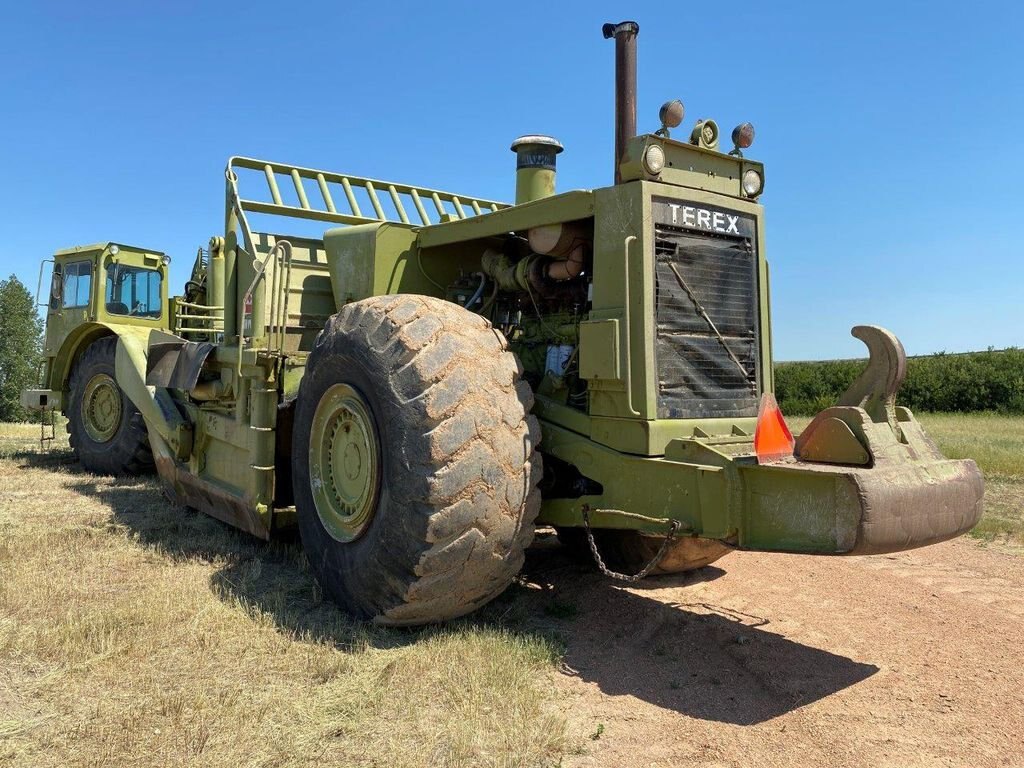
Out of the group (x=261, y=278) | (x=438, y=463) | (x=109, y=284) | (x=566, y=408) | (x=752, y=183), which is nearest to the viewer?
(x=438, y=463)

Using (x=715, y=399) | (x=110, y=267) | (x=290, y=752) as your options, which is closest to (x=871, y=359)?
(x=715, y=399)

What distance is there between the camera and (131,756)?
297cm

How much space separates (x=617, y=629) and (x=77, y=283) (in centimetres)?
943

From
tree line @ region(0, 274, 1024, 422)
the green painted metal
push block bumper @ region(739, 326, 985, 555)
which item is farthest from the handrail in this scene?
tree line @ region(0, 274, 1024, 422)

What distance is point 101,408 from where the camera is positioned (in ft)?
33.5

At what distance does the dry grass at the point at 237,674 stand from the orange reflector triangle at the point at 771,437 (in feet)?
4.80

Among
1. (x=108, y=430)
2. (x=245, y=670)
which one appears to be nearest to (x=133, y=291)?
(x=108, y=430)

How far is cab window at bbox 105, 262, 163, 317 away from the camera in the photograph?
10.8m

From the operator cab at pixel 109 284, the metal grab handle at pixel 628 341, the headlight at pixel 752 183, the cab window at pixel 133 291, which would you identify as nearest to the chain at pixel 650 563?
the metal grab handle at pixel 628 341

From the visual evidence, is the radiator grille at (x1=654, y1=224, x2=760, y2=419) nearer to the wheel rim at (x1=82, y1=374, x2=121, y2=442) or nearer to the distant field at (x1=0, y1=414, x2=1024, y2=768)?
the distant field at (x1=0, y1=414, x2=1024, y2=768)

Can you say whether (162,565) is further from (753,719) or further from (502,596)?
(753,719)

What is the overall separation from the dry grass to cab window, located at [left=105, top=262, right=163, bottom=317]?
18.9 ft

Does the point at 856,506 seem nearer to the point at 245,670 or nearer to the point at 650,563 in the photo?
the point at 650,563

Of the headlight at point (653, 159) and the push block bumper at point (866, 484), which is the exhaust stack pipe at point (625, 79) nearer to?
the headlight at point (653, 159)
